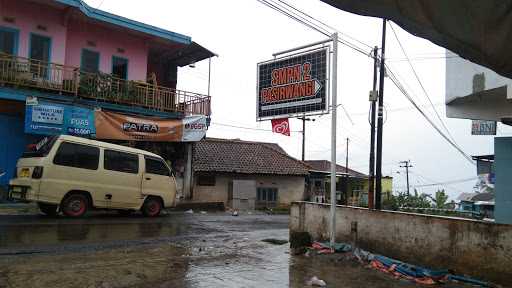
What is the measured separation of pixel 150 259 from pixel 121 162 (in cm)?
695

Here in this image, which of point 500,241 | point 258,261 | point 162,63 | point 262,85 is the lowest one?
point 258,261

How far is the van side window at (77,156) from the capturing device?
44.3 ft

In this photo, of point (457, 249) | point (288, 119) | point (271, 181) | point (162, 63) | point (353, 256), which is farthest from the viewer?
point (271, 181)

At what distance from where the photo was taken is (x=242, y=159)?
31.5m

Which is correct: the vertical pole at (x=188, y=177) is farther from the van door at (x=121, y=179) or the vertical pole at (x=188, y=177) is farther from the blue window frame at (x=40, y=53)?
the van door at (x=121, y=179)

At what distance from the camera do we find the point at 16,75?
1758 centimetres

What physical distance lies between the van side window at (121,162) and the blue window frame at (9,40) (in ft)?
24.1

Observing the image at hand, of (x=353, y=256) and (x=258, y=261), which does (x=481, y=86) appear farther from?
(x=258, y=261)

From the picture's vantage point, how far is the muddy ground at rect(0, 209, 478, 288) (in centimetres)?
711

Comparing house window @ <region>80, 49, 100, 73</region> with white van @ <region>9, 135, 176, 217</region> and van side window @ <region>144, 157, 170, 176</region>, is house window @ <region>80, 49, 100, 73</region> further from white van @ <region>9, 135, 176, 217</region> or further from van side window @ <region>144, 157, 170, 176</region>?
white van @ <region>9, 135, 176, 217</region>

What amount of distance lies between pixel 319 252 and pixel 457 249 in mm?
2868

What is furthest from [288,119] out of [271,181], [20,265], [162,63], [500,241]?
[271,181]

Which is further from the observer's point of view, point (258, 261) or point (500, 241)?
point (258, 261)

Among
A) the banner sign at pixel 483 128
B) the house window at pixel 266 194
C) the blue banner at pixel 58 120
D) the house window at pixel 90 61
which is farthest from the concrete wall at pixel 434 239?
the house window at pixel 266 194
